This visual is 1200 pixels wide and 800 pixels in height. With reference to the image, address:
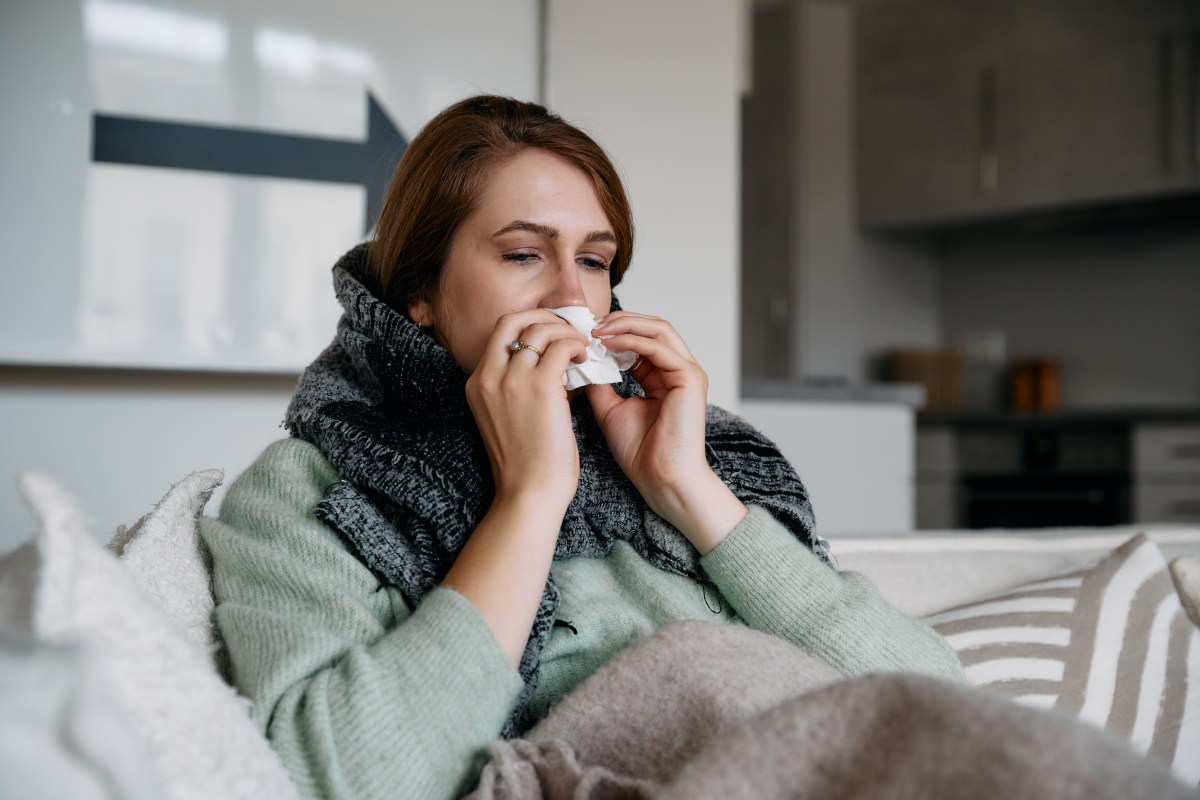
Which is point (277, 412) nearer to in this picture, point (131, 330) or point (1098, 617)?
point (131, 330)

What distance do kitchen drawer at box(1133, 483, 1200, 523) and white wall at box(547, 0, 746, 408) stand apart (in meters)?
2.27

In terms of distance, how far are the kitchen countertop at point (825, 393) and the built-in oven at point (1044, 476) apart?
141 centimetres

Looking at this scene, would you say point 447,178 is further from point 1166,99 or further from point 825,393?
point 1166,99

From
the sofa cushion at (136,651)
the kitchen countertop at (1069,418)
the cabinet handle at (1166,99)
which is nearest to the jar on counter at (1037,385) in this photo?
the kitchen countertop at (1069,418)

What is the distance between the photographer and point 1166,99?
13.7 ft

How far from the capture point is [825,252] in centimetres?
502

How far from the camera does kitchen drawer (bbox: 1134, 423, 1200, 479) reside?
13.1ft

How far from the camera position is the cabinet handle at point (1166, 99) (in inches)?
163

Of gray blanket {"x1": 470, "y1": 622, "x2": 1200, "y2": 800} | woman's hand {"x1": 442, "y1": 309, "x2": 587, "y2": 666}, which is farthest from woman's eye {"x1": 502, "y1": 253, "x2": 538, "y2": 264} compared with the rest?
gray blanket {"x1": 470, "y1": 622, "x2": 1200, "y2": 800}

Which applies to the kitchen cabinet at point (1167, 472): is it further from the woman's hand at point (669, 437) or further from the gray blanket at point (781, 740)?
the gray blanket at point (781, 740)

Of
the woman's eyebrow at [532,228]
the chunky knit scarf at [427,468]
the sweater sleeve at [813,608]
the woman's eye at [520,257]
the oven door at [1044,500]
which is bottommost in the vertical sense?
the oven door at [1044,500]

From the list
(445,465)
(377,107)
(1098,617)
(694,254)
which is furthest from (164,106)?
(1098,617)

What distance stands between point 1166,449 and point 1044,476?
1.63 ft

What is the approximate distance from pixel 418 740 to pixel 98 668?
0.89 feet
